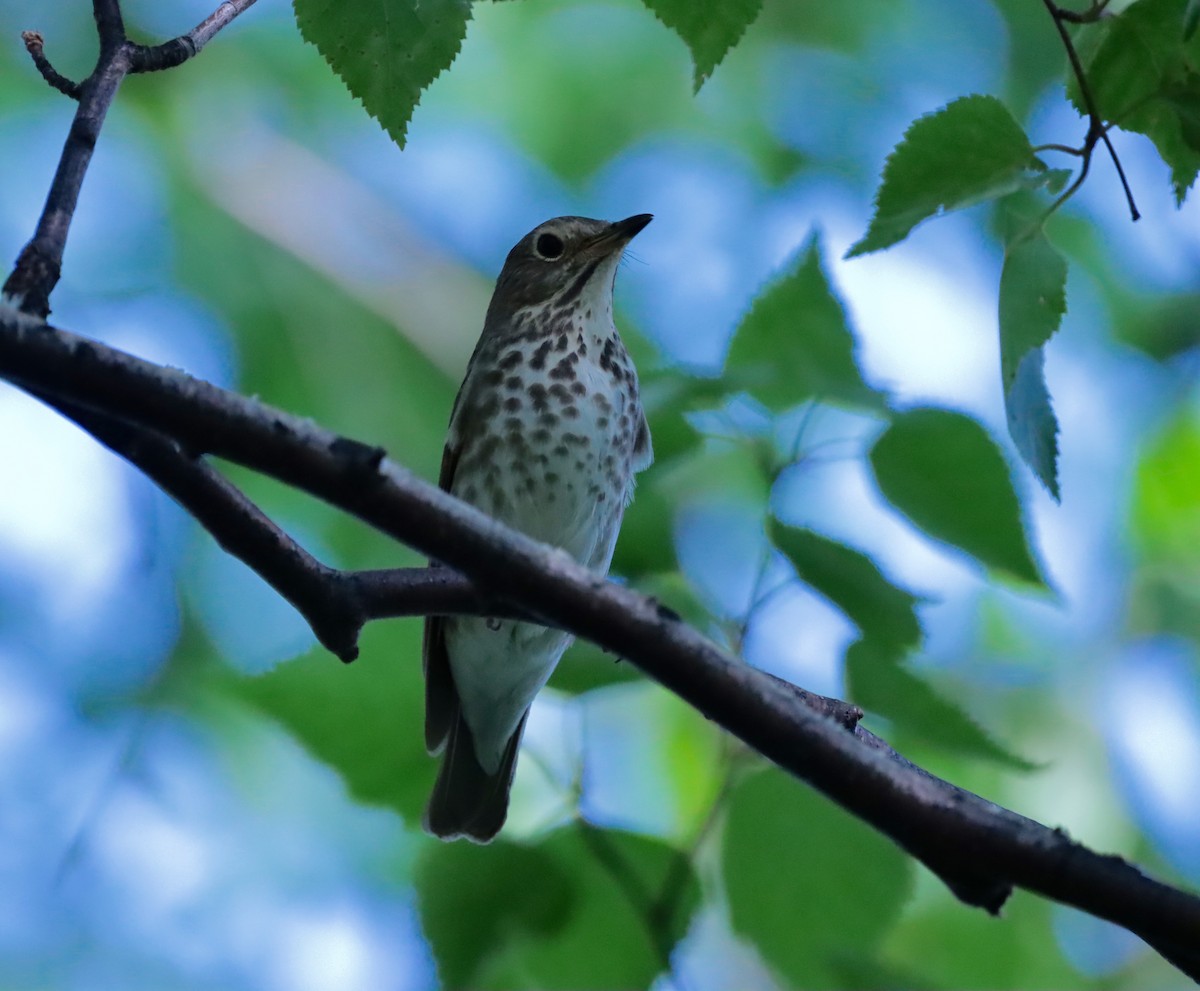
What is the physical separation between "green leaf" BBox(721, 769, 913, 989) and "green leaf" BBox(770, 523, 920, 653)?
0.39 meters

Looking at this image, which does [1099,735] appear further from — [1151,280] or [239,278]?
[239,278]

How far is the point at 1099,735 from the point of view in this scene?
823 cm

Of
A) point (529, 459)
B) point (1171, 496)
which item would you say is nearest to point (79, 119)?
point (529, 459)

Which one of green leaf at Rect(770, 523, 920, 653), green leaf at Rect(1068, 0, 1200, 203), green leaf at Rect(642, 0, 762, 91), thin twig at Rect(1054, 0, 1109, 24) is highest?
thin twig at Rect(1054, 0, 1109, 24)

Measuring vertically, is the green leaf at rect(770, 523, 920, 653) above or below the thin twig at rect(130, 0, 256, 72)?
below

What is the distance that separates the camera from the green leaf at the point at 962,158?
7.55 feet

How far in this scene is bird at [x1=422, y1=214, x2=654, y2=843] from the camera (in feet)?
14.5

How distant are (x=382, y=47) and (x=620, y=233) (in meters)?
2.72

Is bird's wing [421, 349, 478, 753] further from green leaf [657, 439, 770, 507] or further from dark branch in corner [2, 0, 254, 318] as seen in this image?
dark branch in corner [2, 0, 254, 318]

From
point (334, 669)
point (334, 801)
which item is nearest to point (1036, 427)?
point (334, 669)

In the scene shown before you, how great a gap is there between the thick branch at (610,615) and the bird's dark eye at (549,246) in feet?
11.0

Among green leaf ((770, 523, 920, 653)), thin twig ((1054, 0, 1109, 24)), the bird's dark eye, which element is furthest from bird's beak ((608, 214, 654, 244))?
thin twig ((1054, 0, 1109, 24))

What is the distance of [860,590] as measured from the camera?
9.63 feet

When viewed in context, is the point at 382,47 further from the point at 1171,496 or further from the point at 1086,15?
the point at 1171,496
